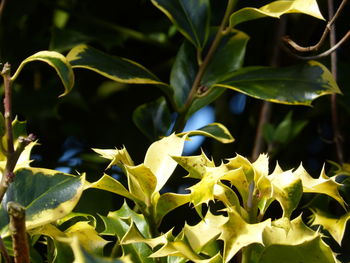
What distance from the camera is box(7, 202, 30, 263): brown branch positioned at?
1.88ft

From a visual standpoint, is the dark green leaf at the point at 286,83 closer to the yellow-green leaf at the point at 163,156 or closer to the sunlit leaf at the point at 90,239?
the yellow-green leaf at the point at 163,156

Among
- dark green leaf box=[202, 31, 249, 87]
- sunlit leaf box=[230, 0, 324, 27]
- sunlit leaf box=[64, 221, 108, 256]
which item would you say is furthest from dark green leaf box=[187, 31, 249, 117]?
sunlit leaf box=[64, 221, 108, 256]

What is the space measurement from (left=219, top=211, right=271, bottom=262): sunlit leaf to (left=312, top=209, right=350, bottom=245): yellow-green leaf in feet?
0.63

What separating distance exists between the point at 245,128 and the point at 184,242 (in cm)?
111

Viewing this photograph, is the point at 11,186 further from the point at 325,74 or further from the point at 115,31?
the point at 115,31

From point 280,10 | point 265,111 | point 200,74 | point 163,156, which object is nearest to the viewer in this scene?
point 163,156

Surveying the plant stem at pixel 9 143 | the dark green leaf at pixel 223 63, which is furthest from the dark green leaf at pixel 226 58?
the plant stem at pixel 9 143

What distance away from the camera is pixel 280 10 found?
1064mm

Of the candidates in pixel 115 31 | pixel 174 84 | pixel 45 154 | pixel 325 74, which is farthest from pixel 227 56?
pixel 45 154

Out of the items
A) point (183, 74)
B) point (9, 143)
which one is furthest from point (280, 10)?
point (9, 143)

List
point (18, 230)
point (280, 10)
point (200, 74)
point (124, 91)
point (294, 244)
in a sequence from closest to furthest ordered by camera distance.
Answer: point (18, 230) < point (294, 244) < point (280, 10) < point (200, 74) < point (124, 91)

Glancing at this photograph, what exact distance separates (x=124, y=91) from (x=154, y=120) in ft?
2.59

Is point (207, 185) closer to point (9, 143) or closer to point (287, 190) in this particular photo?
point (287, 190)

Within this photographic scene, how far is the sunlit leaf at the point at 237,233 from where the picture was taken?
663 mm
